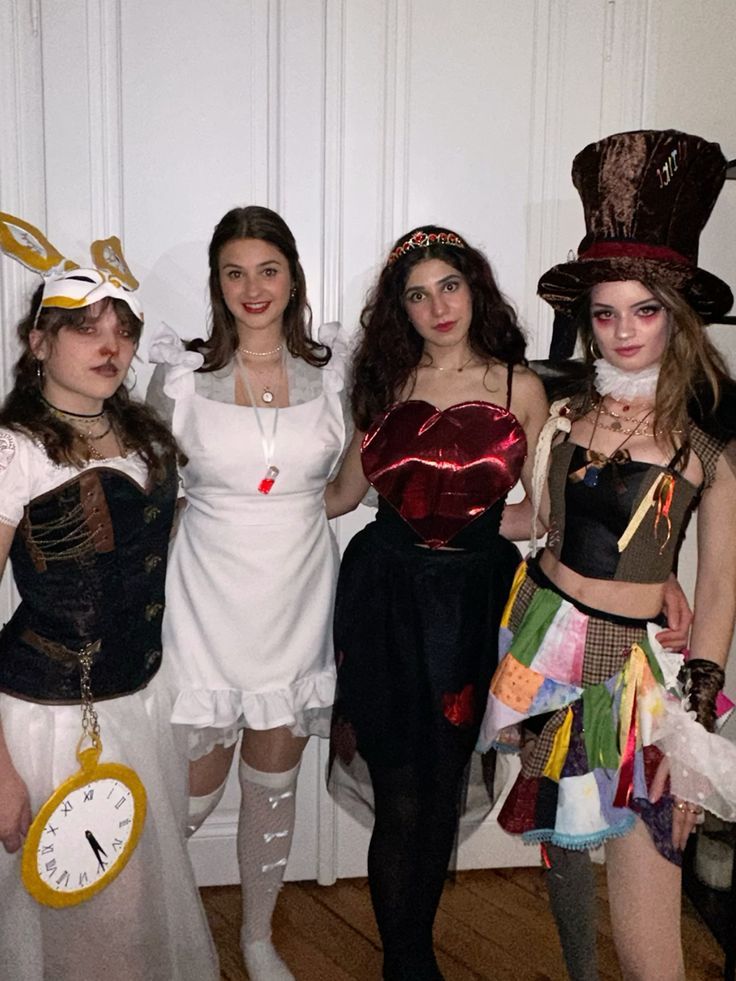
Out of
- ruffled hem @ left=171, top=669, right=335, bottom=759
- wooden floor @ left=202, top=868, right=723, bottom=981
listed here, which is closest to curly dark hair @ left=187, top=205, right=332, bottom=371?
ruffled hem @ left=171, top=669, right=335, bottom=759

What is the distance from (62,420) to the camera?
1689 millimetres

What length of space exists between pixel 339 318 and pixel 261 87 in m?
0.64

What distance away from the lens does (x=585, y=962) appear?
6.20 feet

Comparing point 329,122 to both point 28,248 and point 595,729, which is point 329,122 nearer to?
point 28,248

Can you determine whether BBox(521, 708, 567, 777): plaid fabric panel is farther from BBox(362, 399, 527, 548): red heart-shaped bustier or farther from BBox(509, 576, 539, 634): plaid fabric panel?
BBox(362, 399, 527, 548): red heart-shaped bustier

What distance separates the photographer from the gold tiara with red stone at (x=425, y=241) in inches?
75.6

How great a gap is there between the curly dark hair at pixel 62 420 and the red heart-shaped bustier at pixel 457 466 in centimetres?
52

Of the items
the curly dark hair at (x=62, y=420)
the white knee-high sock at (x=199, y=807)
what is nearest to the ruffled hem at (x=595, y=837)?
the white knee-high sock at (x=199, y=807)

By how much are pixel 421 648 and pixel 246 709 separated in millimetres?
418

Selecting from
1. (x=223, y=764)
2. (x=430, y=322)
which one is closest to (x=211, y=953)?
(x=223, y=764)

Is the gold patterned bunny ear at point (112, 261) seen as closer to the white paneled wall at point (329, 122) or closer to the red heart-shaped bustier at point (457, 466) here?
the white paneled wall at point (329, 122)

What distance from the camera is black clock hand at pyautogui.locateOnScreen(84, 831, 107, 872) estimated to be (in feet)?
5.26

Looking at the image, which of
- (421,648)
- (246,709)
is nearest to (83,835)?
(246,709)

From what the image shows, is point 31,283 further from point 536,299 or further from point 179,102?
point 536,299
